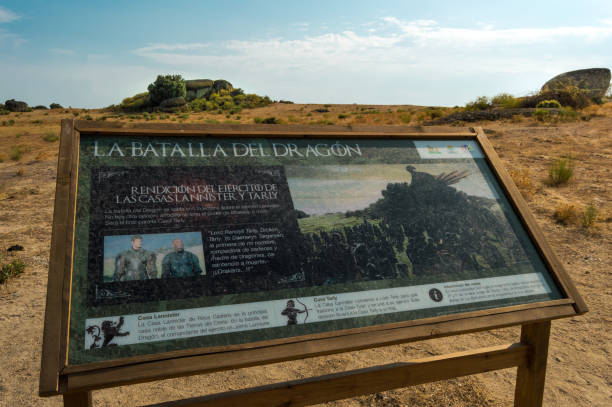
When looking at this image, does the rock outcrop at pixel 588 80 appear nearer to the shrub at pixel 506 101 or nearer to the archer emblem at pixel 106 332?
the shrub at pixel 506 101

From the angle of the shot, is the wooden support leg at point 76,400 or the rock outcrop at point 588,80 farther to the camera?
the rock outcrop at point 588,80

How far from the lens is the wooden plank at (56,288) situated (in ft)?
5.40

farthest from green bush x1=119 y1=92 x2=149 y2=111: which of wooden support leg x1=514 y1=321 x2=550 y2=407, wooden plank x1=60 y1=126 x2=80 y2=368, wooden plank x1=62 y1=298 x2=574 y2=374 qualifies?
wooden plank x1=62 y1=298 x2=574 y2=374

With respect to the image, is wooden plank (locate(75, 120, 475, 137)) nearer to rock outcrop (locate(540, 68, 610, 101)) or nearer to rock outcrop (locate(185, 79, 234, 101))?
rock outcrop (locate(540, 68, 610, 101))

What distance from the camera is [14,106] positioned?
34.0 m

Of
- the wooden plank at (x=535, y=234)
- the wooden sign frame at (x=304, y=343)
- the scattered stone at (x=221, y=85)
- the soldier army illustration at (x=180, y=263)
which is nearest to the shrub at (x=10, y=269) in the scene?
the wooden sign frame at (x=304, y=343)

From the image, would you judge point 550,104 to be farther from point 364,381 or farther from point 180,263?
point 180,263

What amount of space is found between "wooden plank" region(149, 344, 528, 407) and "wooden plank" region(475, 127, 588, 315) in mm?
439

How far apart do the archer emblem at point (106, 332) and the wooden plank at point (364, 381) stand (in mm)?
553

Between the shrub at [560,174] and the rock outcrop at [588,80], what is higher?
the rock outcrop at [588,80]

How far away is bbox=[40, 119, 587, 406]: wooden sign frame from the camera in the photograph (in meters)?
1.70

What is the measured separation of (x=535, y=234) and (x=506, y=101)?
18765 millimetres

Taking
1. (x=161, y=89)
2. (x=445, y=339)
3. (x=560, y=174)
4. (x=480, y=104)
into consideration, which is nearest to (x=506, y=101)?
(x=480, y=104)

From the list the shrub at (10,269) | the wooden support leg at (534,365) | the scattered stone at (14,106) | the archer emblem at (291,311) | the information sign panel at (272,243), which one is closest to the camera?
the information sign panel at (272,243)
